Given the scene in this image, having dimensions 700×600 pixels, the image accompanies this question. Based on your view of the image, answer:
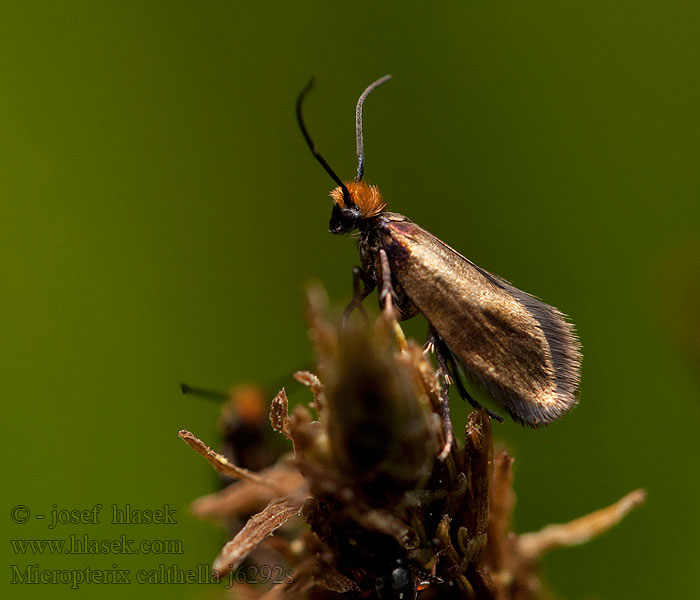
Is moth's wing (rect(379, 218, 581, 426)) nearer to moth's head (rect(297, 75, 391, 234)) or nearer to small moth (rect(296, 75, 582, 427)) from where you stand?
small moth (rect(296, 75, 582, 427))

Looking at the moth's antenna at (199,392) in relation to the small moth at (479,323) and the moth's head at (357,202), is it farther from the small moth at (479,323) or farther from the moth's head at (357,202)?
the moth's head at (357,202)

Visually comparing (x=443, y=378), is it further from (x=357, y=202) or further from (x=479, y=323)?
(x=357, y=202)

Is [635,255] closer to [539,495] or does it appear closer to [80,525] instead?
[539,495]

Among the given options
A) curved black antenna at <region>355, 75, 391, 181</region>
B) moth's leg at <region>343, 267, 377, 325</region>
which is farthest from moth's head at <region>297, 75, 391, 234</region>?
moth's leg at <region>343, 267, 377, 325</region>

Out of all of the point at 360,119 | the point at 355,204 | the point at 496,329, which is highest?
the point at 360,119

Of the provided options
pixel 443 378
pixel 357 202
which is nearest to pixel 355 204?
pixel 357 202

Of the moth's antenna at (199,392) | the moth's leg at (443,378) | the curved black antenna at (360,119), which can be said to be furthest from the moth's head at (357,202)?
the moth's antenna at (199,392)
